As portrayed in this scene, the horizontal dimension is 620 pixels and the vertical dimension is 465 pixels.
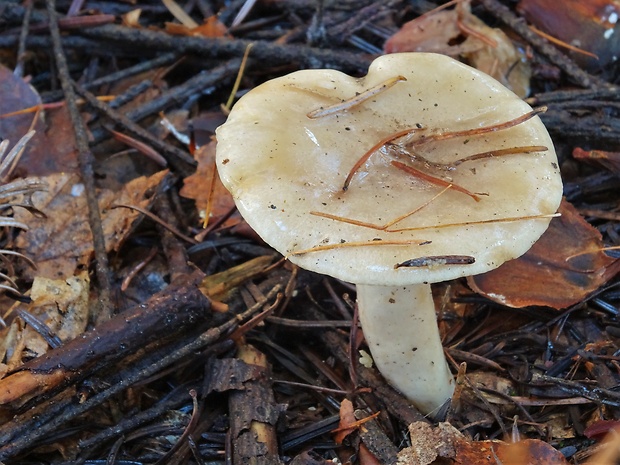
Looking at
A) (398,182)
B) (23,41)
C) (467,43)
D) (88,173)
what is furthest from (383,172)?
(23,41)

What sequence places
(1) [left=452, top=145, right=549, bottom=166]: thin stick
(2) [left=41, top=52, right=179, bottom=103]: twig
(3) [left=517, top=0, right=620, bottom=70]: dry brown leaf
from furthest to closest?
(2) [left=41, top=52, right=179, bottom=103]: twig → (3) [left=517, top=0, right=620, bottom=70]: dry brown leaf → (1) [left=452, top=145, right=549, bottom=166]: thin stick

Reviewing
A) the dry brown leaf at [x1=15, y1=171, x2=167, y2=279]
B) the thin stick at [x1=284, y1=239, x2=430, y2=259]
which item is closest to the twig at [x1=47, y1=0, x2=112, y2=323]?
the dry brown leaf at [x1=15, y1=171, x2=167, y2=279]

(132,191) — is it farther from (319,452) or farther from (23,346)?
(319,452)

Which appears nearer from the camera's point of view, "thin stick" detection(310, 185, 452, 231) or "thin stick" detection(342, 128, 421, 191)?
"thin stick" detection(310, 185, 452, 231)

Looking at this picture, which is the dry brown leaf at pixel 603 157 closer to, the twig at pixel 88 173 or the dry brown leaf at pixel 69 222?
the dry brown leaf at pixel 69 222

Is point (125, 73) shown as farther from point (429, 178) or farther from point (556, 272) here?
point (556, 272)

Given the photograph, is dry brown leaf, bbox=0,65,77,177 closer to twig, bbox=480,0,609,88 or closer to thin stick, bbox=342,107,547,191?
thin stick, bbox=342,107,547,191

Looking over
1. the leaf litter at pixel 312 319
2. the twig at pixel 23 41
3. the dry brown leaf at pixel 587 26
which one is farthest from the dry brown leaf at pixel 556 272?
the twig at pixel 23 41
